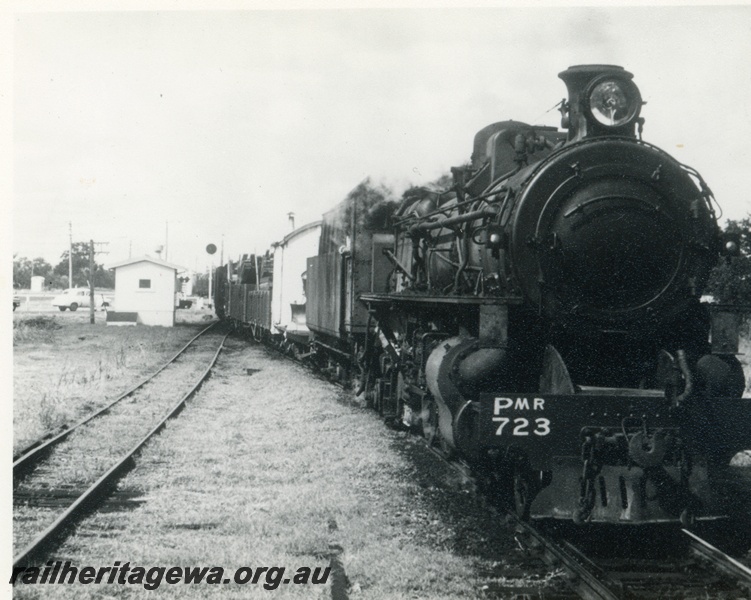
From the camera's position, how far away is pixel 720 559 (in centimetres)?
470

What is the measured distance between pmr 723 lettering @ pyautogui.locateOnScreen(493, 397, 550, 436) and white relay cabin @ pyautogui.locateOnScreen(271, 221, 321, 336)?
12.5m

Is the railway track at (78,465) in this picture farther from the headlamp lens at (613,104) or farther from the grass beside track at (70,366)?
the headlamp lens at (613,104)

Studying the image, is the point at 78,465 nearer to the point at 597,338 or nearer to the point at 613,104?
the point at 597,338

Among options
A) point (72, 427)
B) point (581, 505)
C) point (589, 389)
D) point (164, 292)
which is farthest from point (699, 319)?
point (164, 292)

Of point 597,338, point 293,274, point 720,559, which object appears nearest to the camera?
point 720,559

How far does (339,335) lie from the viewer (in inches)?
438

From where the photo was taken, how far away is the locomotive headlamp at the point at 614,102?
5504mm

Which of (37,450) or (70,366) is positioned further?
(70,366)

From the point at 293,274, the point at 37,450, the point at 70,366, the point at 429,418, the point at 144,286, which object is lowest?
the point at 37,450

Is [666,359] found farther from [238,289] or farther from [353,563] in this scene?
[238,289]

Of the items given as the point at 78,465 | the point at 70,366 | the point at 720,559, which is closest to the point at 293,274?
the point at 70,366

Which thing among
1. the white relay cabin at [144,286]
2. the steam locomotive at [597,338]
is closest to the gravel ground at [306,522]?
the steam locomotive at [597,338]

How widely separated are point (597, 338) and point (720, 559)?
1619 millimetres

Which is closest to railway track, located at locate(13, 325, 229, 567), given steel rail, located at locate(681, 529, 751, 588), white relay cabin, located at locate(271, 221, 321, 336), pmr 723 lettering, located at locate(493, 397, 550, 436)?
pmr 723 lettering, located at locate(493, 397, 550, 436)
